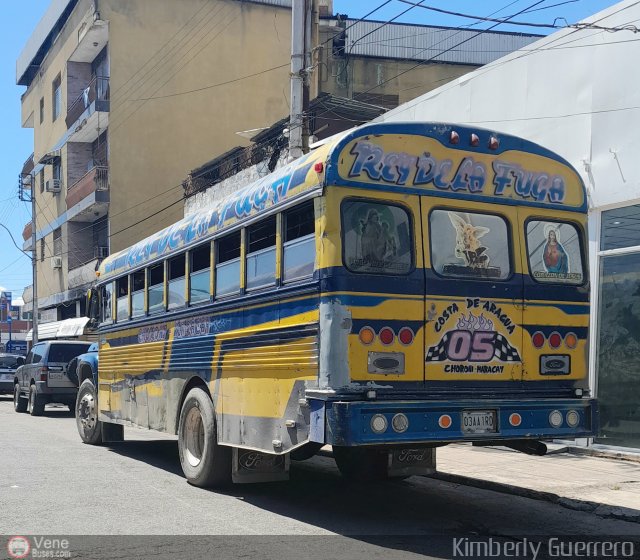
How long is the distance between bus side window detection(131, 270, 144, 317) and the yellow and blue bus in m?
2.70

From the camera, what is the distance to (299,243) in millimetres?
7141

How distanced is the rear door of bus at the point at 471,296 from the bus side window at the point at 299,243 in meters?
0.97

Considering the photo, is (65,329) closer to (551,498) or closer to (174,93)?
(174,93)

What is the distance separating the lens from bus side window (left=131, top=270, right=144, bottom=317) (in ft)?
36.6

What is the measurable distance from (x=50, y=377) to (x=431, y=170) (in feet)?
51.3

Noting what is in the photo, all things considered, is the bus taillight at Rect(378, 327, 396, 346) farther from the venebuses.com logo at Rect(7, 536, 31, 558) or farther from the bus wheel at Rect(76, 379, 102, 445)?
the bus wheel at Rect(76, 379, 102, 445)

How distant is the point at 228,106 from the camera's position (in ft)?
115

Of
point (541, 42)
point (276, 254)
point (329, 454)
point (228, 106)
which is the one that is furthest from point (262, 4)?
point (276, 254)

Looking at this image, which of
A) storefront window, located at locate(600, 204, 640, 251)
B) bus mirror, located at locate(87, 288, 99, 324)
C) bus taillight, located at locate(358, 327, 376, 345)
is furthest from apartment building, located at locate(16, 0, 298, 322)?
bus taillight, located at locate(358, 327, 376, 345)

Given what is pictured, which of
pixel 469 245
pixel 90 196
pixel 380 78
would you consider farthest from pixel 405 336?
pixel 90 196

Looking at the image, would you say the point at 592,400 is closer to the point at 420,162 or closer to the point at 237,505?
the point at 420,162

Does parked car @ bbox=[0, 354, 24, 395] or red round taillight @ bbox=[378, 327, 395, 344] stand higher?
red round taillight @ bbox=[378, 327, 395, 344]

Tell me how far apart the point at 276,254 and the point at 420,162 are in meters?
1.52

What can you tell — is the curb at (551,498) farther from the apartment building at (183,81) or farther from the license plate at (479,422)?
the apartment building at (183,81)
